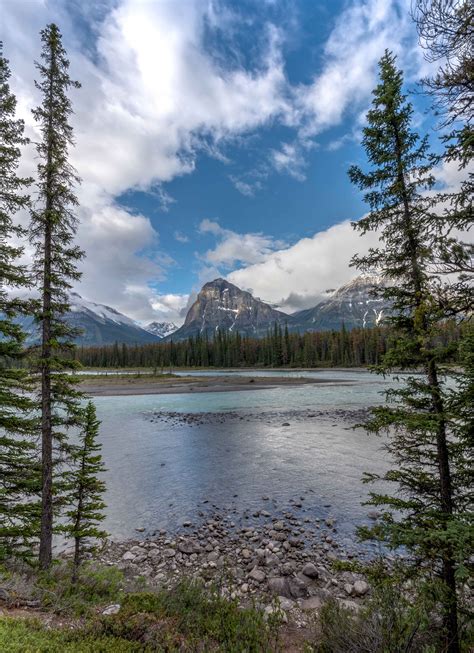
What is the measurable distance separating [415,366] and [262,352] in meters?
127

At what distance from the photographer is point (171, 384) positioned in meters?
72.9

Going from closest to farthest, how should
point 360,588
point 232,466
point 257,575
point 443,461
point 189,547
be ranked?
point 443,461 → point 360,588 → point 257,575 → point 189,547 → point 232,466

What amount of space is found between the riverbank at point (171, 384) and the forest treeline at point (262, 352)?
80.6 ft

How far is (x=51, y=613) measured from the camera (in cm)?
507

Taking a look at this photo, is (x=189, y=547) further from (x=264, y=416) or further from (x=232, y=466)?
(x=264, y=416)

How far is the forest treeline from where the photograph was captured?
114 meters

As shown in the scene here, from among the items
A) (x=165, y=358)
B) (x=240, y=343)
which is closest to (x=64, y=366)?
(x=240, y=343)

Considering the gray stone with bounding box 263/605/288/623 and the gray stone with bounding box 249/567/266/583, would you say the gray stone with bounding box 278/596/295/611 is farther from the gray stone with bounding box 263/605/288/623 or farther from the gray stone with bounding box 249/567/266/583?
the gray stone with bounding box 249/567/266/583

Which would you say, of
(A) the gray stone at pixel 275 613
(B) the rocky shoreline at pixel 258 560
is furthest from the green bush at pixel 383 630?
(B) the rocky shoreline at pixel 258 560

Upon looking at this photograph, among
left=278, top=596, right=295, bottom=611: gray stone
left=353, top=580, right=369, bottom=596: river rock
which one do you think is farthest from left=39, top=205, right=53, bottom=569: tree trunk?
left=353, top=580, right=369, bottom=596: river rock

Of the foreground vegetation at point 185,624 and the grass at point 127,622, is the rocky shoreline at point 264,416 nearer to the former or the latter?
the foreground vegetation at point 185,624

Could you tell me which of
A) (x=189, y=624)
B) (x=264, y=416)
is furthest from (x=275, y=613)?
(x=264, y=416)

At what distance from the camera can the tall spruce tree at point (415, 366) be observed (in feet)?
18.8

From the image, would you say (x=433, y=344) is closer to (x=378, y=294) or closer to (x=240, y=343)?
(x=378, y=294)
